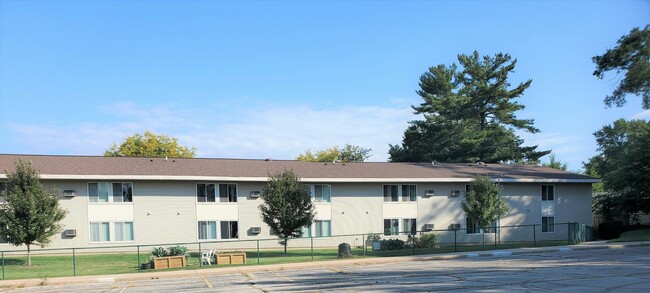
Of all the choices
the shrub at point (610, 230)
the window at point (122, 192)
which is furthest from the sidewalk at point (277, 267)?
the window at point (122, 192)

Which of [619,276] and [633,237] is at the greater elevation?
[619,276]

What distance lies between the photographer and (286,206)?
29828 mm

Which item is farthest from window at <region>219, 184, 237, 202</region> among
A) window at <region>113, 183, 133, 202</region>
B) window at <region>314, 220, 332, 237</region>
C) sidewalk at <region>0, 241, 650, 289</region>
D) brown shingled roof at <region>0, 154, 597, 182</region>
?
sidewalk at <region>0, 241, 650, 289</region>

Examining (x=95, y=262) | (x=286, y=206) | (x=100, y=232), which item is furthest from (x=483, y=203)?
(x=100, y=232)

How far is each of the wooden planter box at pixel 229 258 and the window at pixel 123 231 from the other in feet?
34.9

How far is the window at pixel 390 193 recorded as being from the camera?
39.2 m

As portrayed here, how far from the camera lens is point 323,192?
124ft

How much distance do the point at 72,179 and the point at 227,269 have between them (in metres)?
14.8

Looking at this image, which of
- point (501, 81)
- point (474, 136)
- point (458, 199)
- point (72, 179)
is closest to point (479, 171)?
point (458, 199)

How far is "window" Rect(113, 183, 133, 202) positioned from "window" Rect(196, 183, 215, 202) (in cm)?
418

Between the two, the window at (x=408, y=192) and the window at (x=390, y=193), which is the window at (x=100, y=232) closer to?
the window at (x=390, y=193)

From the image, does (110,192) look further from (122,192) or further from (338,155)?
(338,155)

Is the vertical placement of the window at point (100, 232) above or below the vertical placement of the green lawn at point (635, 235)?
above

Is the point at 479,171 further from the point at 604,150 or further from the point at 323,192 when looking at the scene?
the point at 604,150
